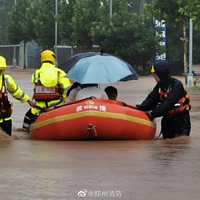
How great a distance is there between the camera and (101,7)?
57812mm

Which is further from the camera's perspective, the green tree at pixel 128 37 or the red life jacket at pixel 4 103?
the green tree at pixel 128 37

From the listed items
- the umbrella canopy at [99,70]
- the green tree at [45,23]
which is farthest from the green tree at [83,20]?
the umbrella canopy at [99,70]

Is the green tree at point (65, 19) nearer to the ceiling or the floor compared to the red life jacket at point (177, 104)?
nearer to the ceiling

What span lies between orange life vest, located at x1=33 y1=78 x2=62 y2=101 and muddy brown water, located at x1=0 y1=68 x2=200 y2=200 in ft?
3.24

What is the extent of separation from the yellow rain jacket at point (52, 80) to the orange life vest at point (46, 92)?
57 mm

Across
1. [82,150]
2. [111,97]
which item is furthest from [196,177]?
[111,97]

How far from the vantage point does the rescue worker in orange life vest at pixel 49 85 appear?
13.0 metres

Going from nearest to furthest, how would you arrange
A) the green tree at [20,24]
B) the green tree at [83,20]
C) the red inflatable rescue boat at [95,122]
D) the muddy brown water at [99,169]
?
the muddy brown water at [99,169]
the red inflatable rescue boat at [95,122]
the green tree at [83,20]
the green tree at [20,24]

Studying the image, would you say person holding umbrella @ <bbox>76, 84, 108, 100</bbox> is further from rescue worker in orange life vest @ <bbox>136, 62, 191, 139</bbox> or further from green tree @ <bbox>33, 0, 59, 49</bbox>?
green tree @ <bbox>33, 0, 59, 49</bbox>

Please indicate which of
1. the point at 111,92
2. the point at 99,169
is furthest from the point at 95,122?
the point at 99,169

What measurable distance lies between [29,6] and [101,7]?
10844mm

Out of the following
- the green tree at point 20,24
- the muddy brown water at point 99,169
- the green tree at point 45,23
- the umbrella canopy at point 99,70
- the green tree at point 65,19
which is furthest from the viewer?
the green tree at point 20,24

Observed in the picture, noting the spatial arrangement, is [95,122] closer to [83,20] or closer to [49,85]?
[49,85]

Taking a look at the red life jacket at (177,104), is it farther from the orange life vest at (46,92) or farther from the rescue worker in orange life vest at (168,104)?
the orange life vest at (46,92)
